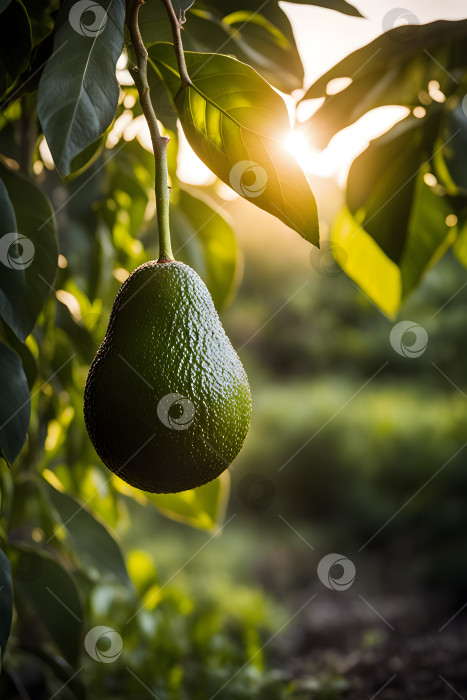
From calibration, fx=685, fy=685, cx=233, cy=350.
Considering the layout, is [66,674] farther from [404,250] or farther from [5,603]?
[404,250]

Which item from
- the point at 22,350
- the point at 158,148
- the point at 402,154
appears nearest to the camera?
the point at 158,148

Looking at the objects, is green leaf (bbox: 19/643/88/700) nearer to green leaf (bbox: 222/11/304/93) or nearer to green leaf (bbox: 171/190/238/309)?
green leaf (bbox: 171/190/238/309)

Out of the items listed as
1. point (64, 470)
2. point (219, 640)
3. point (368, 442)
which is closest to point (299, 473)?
point (368, 442)

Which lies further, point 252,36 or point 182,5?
point 252,36

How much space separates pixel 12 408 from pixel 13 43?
0.15 metres

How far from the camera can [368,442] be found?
8.43 feet

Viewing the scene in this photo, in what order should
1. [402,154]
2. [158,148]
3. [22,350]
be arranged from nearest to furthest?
[158,148], [22,350], [402,154]

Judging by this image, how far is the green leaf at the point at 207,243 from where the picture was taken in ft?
1.73

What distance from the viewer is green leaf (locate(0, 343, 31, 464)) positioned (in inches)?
11.0

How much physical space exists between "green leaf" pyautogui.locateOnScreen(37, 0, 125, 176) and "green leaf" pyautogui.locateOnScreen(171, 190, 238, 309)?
0.90 feet

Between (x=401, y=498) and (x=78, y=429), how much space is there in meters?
2.07

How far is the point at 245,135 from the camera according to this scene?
27 cm

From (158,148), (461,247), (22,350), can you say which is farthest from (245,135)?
(461,247)

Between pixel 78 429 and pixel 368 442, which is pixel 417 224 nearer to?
pixel 78 429
